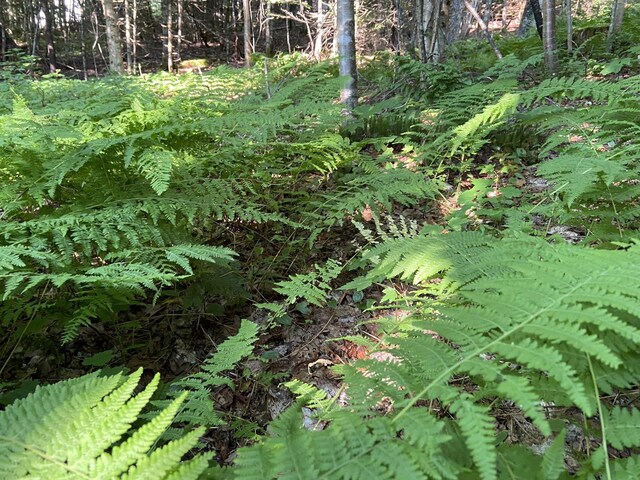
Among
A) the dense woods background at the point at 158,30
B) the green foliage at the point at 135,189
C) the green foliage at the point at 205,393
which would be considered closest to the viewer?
the green foliage at the point at 205,393

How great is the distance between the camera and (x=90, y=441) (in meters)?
0.96

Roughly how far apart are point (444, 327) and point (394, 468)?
396 millimetres

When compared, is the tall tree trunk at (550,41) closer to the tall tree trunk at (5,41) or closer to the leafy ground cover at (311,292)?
the leafy ground cover at (311,292)

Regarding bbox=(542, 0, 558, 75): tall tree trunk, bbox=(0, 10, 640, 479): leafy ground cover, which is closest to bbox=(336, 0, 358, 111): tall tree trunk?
bbox=(0, 10, 640, 479): leafy ground cover

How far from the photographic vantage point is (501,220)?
126 inches

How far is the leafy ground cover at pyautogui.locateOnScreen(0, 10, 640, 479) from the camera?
0.96 m

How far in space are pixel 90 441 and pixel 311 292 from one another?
1.51m

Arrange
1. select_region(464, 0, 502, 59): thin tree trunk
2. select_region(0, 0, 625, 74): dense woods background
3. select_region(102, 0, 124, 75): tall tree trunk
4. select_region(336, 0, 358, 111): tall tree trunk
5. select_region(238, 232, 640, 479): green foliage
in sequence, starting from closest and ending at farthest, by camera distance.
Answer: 1. select_region(238, 232, 640, 479): green foliage
2. select_region(336, 0, 358, 111): tall tree trunk
3. select_region(464, 0, 502, 59): thin tree trunk
4. select_region(102, 0, 124, 75): tall tree trunk
5. select_region(0, 0, 625, 74): dense woods background

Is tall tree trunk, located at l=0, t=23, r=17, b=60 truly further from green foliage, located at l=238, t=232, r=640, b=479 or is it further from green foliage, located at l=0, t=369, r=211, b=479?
green foliage, located at l=238, t=232, r=640, b=479

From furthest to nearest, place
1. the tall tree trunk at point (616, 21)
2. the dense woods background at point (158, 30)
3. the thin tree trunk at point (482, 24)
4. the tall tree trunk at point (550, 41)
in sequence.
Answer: the dense woods background at point (158, 30), the tall tree trunk at point (616, 21), the thin tree trunk at point (482, 24), the tall tree trunk at point (550, 41)

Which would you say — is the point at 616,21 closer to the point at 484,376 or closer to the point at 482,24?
the point at 482,24

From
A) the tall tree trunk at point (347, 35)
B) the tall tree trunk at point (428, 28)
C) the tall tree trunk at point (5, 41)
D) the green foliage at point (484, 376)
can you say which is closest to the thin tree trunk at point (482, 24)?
the tall tree trunk at point (428, 28)

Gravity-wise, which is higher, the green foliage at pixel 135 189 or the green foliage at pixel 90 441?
the green foliage at pixel 135 189

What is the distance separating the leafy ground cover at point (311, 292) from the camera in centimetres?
96
